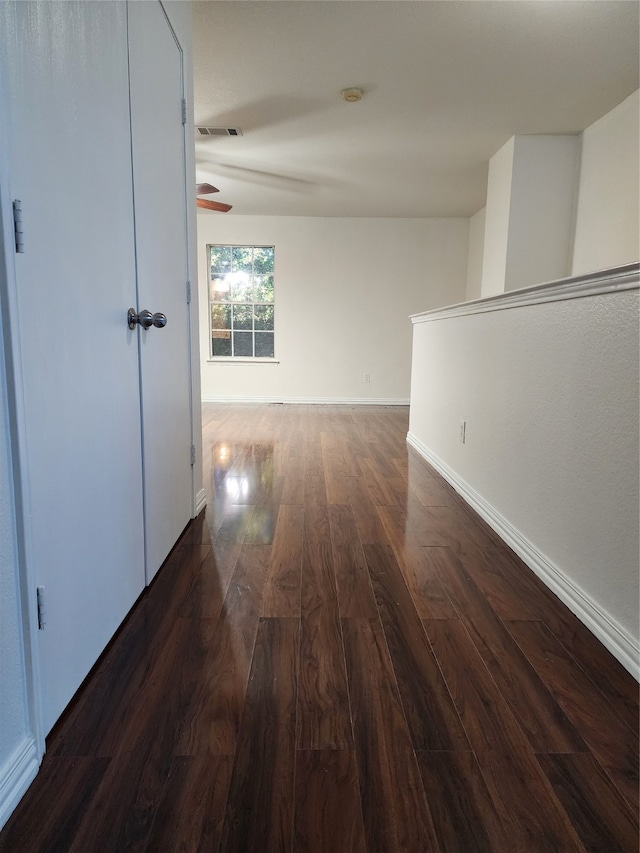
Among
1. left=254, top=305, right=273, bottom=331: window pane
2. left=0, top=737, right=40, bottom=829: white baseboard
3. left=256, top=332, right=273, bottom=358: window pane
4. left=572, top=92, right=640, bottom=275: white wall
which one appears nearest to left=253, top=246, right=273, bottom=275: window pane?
left=254, top=305, right=273, bottom=331: window pane

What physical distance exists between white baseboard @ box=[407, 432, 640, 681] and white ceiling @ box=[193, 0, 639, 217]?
2.45 meters

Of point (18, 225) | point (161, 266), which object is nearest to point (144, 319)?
point (161, 266)

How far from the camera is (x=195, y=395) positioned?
2344 millimetres

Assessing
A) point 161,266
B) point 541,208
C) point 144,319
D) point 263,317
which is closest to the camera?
point 144,319

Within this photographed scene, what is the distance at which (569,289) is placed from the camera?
158 centimetres

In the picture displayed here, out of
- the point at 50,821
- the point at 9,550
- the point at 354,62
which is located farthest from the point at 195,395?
the point at 354,62

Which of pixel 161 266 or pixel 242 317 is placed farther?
pixel 242 317

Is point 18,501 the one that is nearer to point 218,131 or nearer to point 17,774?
point 17,774

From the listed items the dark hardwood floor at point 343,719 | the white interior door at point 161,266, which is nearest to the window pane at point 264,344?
the white interior door at point 161,266

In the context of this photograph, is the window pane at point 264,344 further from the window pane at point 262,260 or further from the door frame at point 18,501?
the door frame at point 18,501

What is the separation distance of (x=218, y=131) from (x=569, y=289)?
334 centimetres

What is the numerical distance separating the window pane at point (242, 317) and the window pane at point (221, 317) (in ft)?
0.27

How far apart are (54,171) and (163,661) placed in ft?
3.85

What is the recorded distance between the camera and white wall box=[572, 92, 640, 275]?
3264 mm
